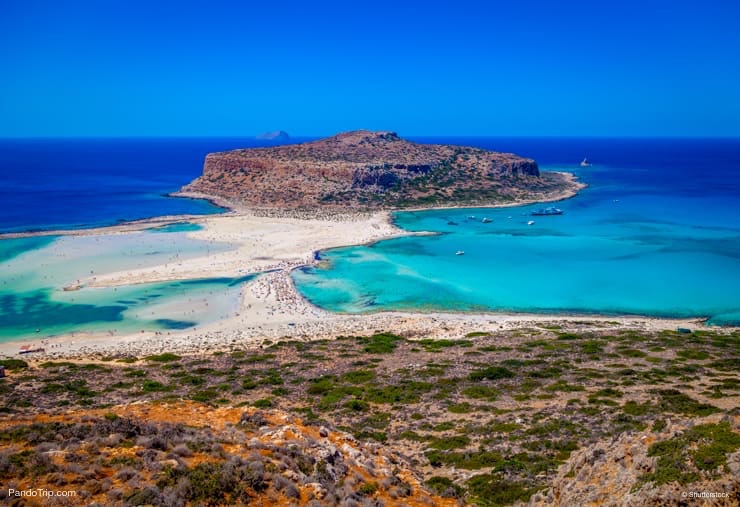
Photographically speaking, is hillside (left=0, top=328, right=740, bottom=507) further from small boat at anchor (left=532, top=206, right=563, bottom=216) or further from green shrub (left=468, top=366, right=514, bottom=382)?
small boat at anchor (left=532, top=206, right=563, bottom=216)

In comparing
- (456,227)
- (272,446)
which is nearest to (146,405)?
(272,446)

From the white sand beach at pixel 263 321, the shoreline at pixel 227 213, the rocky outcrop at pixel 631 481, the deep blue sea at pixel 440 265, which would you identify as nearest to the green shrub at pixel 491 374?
the white sand beach at pixel 263 321

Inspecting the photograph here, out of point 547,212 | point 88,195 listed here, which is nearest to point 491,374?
point 547,212

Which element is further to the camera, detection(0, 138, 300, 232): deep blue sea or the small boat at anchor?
the small boat at anchor

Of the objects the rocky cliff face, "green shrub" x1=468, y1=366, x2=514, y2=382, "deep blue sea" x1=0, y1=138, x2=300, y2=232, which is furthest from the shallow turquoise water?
"deep blue sea" x1=0, y1=138, x2=300, y2=232

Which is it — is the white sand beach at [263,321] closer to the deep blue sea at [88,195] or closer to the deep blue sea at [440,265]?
the deep blue sea at [440,265]

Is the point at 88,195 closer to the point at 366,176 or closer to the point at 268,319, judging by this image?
the point at 366,176
